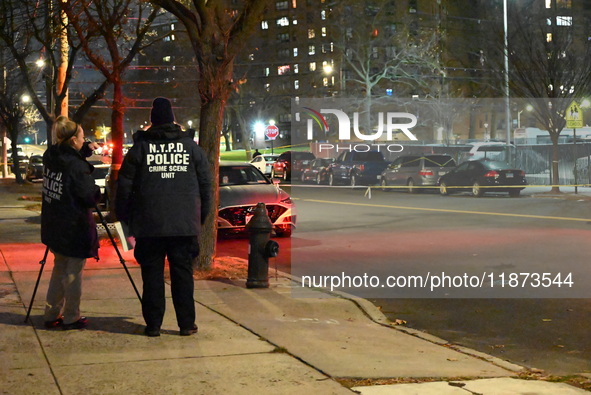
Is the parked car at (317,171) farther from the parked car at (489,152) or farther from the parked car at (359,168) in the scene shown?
the parked car at (489,152)

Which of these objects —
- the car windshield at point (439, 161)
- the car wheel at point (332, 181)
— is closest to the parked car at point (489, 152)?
the car windshield at point (439, 161)

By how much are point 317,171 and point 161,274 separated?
119 ft

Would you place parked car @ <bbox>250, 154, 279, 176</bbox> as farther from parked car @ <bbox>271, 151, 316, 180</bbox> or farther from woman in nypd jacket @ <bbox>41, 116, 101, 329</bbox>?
woman in nypd jacket @ <bbox>41, 116, 101, 329</bbox>

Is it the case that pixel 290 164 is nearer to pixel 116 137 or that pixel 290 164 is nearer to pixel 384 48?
pixel 384 48

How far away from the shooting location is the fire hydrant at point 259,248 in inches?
412

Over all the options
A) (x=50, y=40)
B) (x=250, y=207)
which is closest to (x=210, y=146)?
(x=250, y=207)

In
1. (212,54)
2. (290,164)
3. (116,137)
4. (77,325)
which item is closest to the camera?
(77,325)

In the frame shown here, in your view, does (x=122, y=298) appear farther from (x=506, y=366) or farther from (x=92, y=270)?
(x=506, y=366)

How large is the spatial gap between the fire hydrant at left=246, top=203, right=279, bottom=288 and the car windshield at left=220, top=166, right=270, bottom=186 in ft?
26.1

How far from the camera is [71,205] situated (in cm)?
749

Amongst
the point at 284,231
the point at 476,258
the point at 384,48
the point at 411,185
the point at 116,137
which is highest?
the point at 384,48

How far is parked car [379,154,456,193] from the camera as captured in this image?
113ft

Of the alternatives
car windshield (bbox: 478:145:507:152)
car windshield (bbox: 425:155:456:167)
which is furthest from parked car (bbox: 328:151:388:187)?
car windshield (bbox: 478:145:507:152)

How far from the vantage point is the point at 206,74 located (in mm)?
11445
